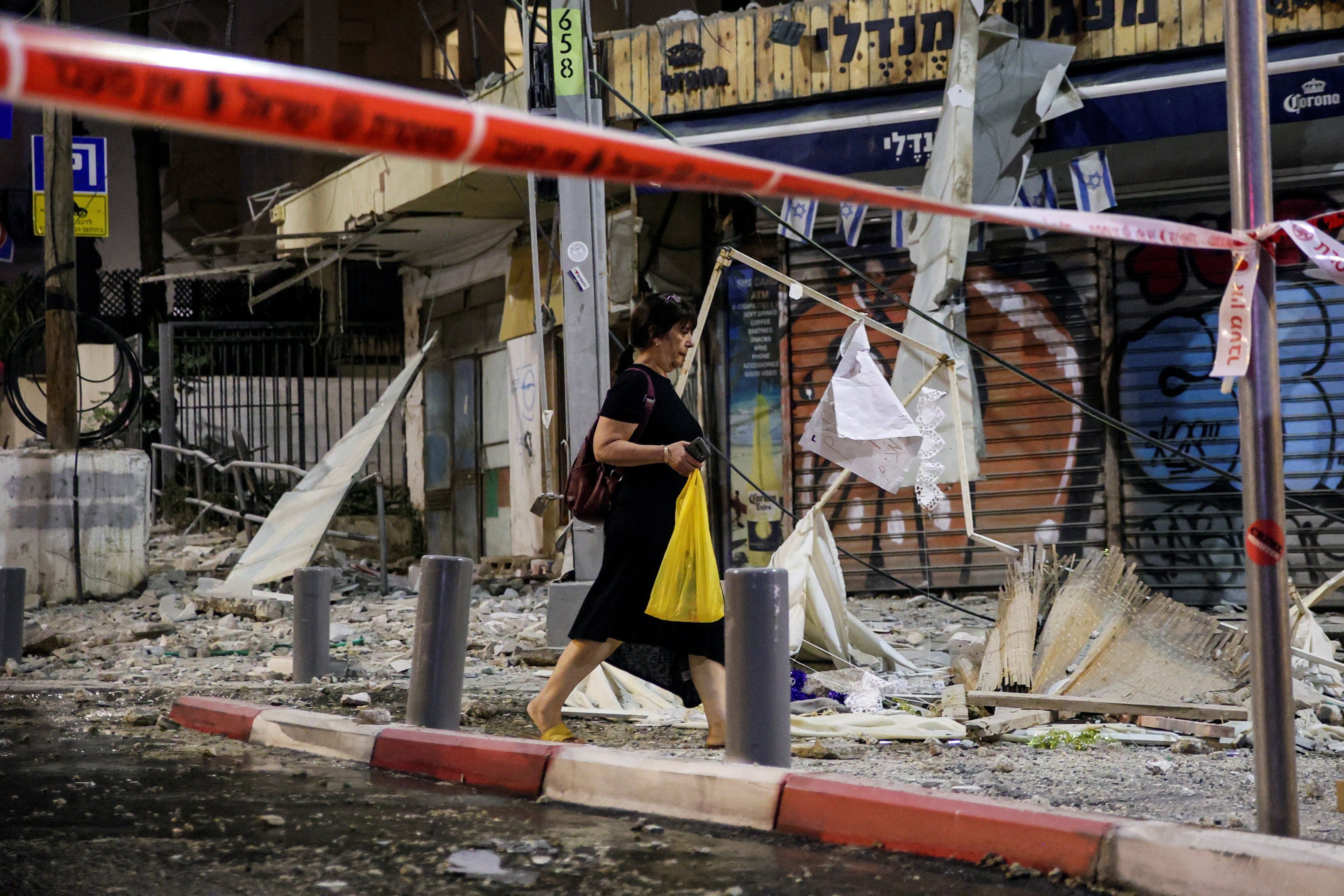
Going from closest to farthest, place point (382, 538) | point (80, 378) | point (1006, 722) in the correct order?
point (1006, 722) → point (382, 538) → point (80, 378)

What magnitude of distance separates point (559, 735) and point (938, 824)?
2.01 m

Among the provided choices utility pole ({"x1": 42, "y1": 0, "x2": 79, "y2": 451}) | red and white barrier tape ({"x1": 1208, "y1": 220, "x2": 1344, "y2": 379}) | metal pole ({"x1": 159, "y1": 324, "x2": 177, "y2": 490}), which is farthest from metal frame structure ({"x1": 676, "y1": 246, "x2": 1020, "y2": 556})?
metal pole ({"x1": 159, "y1": 324, "x2": 177, "y2": 490})

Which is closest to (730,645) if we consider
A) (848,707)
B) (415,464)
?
(848,707)

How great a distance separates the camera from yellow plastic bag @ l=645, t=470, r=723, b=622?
5367mm

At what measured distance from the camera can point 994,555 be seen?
456 inches

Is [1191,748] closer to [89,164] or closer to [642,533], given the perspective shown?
[642,533]

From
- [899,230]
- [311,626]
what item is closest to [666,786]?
[311,626]

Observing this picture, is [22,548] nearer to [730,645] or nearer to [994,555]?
[994,555]

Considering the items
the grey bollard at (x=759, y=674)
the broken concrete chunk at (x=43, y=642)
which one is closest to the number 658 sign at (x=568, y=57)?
the grey bollard at (x=759, y=674)

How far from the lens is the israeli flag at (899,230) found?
417 inches

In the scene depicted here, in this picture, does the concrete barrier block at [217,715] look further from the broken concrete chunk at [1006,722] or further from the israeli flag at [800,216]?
the israeli flag at [800,216]

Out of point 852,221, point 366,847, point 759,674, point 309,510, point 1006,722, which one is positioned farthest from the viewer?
point 309,510

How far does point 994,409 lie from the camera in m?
11.7

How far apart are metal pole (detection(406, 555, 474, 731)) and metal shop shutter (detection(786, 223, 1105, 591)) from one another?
6502 millimetres
